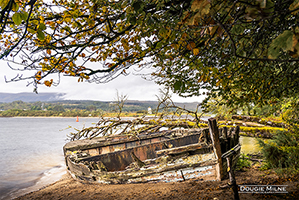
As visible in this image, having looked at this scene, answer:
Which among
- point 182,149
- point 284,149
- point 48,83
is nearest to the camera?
point 48,83

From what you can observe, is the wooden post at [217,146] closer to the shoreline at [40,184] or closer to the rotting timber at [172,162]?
the rotting timber at [172,162]

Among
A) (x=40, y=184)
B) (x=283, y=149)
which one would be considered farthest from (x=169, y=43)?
(x=40, y=184)

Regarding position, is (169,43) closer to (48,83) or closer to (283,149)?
(48,83)

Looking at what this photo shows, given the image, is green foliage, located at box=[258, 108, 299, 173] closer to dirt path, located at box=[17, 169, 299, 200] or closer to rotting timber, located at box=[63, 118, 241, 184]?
dirt path, located at box=[17, 169, 299, 200]

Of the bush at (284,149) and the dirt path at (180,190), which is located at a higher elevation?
the bush at (284,149)

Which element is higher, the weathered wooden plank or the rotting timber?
the weathered wooden plank

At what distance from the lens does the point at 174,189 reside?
542 cm

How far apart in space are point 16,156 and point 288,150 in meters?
25.6

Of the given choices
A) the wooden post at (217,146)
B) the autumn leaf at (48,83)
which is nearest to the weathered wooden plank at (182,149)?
the wooden post at (217,146)

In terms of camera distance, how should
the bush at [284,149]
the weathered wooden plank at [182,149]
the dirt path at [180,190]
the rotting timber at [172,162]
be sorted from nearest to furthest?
the dirt path at [180,190]
the rotting timber at [172,162]
the bush at [284,149]
the weathered wooden plank at [182,149]

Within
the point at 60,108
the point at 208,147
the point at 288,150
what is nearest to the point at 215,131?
the point at 208,147

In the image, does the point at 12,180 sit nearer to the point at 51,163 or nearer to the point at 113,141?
the point at 51,163

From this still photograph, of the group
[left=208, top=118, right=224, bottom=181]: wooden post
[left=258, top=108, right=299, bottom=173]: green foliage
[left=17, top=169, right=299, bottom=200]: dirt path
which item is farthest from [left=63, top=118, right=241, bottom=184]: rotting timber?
[left=258, top=108, right=299, bottom=173]: green foliage

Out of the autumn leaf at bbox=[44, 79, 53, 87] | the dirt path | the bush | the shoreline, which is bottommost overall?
the shoreline
